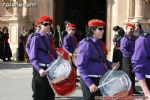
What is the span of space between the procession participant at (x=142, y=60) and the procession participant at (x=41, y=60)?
2238mm

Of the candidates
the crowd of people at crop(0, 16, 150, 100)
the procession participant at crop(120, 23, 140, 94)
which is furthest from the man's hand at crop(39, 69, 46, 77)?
the procession participant at crop(120, 23, 140, 94)

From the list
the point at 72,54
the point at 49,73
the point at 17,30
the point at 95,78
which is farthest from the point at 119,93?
the point at 17,30

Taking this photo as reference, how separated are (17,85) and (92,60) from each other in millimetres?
6581

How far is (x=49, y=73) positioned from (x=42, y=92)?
1.46 feet

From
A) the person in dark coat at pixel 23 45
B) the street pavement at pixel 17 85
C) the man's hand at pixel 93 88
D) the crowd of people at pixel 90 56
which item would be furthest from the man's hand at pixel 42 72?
the person in dark coat at pixel 23 45

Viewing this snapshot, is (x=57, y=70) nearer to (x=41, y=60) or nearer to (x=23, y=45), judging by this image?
(x=41, y=60)

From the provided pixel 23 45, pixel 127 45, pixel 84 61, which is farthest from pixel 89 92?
pixel 23 45

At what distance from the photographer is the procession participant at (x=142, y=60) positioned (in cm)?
549

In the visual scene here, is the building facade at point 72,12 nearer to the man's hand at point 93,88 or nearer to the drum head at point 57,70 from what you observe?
the drum head at point 57,70

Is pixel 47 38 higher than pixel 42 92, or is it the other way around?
pixel 47 38

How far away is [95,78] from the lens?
6195 mm

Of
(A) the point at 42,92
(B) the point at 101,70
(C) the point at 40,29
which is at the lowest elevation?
(A) the point at 42,92

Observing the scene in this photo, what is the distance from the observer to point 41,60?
7.71m

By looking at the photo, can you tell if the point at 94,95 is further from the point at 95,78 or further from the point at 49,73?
the point at 49,73
